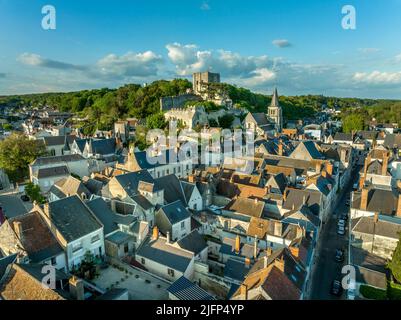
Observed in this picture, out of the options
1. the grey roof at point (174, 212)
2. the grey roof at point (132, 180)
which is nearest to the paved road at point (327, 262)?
the grey roof at point (174, 212)

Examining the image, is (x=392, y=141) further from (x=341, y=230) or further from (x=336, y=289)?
(x=336, y=289)

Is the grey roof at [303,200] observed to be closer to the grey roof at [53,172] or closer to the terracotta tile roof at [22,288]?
the terracotta tile roof at [22,288]

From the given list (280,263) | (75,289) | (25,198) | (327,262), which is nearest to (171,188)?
(280,263)

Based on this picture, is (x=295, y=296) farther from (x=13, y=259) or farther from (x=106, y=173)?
(x=106, y=173)

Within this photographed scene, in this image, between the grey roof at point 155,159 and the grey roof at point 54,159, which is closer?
the grey roof at point 155,159

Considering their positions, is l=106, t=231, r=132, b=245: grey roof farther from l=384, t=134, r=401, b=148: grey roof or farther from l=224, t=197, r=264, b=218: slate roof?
l=384, t=134, r=401, b=148: grey roof
